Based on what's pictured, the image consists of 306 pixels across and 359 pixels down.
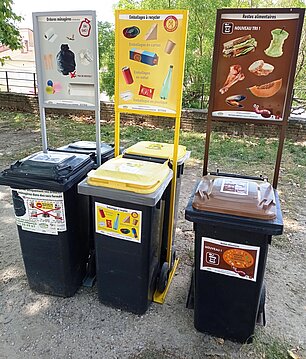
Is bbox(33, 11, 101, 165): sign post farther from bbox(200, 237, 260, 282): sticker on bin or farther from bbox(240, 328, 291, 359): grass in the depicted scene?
bbox(240, 328, 291, 359): grass

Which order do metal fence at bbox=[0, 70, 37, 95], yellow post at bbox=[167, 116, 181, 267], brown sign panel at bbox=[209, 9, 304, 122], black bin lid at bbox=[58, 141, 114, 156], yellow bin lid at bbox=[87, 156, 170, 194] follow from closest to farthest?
1. yellow bin lid at bbox=[87, 156, 170, 194]
2. brown sign panel at bbox=[209, 9, 304, 122]
3. yellow post at bbox=[167, 116, 181, 267]
4. black bin lid at bbox=[58, 141, 114, 156]
5. metal fence at bbox=[0, 70, 37, 95]

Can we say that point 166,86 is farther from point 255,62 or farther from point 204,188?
point 204,188

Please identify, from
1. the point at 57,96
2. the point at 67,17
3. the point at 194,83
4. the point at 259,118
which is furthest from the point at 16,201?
the point at 194,83

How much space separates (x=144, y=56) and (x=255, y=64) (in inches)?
31.2

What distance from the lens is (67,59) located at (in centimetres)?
244

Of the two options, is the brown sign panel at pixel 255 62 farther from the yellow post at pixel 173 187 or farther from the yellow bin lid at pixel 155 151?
the yellow bin lid at pixel 155 151

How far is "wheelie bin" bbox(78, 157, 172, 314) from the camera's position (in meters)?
2.01

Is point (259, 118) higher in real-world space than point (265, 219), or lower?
higher

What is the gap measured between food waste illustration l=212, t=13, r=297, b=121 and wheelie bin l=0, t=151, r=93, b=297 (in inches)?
47.8

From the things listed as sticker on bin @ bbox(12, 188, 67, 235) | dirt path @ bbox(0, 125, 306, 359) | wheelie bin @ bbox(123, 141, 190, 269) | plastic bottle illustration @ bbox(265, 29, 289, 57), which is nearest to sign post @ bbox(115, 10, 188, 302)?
wheelie bin @ bbox(123, 141, 190, 269)

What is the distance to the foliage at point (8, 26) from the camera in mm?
6506

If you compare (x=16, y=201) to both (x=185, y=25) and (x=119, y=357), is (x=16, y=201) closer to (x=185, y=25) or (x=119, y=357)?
(x=119, y=357)

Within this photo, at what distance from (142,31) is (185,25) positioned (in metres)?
0.31

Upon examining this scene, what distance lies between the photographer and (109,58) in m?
8.80
